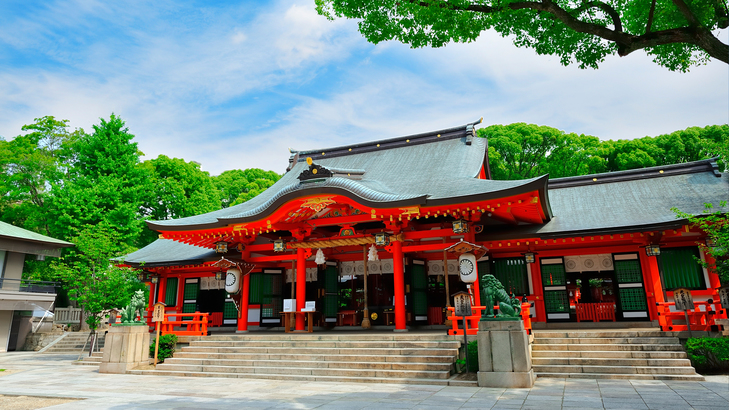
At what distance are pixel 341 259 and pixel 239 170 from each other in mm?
30981

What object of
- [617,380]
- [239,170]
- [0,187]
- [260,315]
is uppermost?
[239,170]

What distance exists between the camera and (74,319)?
25.5 meters

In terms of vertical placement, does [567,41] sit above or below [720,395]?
above

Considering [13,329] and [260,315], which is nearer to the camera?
[260,315]

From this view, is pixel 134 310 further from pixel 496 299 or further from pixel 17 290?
pixel 17 290

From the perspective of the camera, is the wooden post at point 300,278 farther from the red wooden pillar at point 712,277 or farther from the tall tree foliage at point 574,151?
the tall tree foliage at point 574,151

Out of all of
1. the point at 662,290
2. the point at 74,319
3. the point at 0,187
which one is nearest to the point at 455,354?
the point at 662,290

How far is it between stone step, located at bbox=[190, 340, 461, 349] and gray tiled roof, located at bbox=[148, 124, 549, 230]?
3.66 metres

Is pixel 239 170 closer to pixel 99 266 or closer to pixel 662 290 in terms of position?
pixel 99 266

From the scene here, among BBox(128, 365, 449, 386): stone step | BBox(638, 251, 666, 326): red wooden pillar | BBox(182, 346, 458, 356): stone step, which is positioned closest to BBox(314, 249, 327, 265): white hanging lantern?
BBox(182, 346, 458, 356): stone step

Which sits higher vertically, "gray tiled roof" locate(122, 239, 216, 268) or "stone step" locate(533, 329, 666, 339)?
"gray tiled roof" locate(122, 239, 216, 268)

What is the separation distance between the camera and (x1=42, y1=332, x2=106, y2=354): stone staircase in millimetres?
20439

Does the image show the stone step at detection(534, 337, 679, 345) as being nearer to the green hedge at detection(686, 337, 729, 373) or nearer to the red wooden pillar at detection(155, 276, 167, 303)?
the green hedge at detection(686, 337, 729, 373)

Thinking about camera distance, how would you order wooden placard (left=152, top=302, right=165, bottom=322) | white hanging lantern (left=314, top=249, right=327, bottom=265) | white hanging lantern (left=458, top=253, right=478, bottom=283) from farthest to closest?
white hanging lantern (left=314, top=249, right=327, bottom=265), wooden placard (left=152, top=302, right=165, bottom=322), white hanging lantern (left=458, top=253, right=478, bottom=283)
